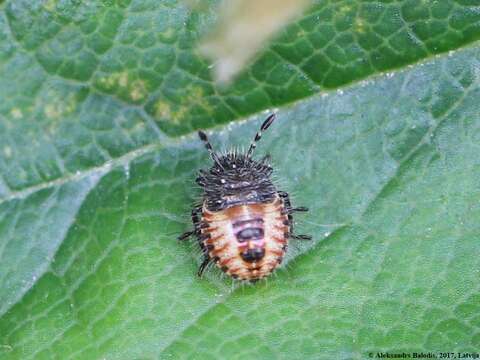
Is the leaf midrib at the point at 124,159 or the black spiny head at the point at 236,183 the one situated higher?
the leaf midrib at the point at 124,159

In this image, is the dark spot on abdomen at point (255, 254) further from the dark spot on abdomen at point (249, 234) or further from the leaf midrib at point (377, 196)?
the leaf midrib at point (377, 196)

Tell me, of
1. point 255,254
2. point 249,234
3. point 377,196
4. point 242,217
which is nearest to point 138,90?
point 242,217

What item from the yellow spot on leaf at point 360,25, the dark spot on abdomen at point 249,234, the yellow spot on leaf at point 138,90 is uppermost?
the yellow spot on leaf at point 360,25

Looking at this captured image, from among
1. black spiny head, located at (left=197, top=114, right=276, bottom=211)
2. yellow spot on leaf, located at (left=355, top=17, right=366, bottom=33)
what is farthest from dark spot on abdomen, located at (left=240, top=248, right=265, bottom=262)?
yellow spot on leaf, located at (left=355, top=17, right=366, bottom=33)

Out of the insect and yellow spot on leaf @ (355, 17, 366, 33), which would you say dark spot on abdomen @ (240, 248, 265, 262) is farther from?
yellow spot on leaf @ (355, 17, 366, 33)

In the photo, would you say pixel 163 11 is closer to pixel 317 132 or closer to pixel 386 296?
pixel 317 132

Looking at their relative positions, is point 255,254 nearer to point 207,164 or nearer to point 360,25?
point 207,164

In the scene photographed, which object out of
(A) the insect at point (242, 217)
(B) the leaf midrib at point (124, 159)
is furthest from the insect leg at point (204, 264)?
(B) the leaf midrib at point (124, 159)
